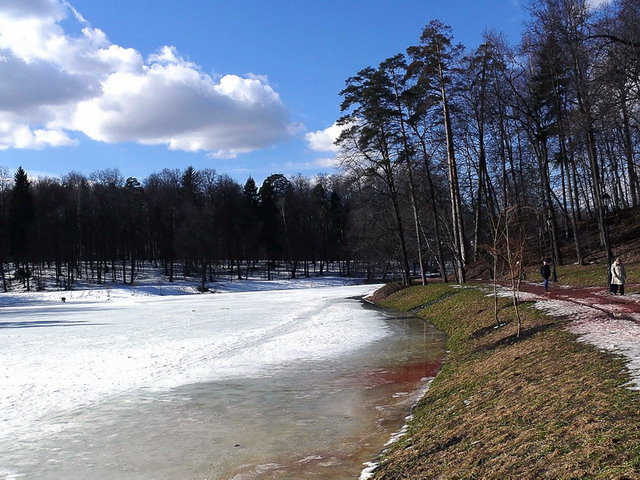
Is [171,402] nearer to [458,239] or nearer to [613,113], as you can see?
[613,113]

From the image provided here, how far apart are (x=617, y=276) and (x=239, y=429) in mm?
14814

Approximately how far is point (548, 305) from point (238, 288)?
178 ft

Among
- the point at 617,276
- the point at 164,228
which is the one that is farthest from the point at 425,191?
the point at 164,228

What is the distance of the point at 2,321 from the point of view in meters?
32.8

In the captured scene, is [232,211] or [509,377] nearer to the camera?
[509,377]

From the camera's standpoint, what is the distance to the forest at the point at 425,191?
21.3 m

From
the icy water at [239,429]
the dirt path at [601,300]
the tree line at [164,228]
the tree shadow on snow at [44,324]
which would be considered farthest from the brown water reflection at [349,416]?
the tree line at [164,228]

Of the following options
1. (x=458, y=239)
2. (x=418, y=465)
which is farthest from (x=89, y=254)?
(x=418, y=465)

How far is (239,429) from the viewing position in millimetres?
9609

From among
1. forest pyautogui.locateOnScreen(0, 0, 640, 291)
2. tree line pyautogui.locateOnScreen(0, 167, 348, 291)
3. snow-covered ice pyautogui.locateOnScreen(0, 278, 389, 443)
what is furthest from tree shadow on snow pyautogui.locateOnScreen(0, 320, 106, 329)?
tree line pyautogui.locateOnScreen(0, 167, 348, 291)

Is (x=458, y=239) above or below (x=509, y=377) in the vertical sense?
above

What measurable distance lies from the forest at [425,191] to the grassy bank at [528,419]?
4129 millimetres

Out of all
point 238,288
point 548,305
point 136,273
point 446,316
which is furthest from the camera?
point 136,273

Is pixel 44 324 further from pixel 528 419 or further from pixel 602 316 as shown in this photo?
pixel 528 419
